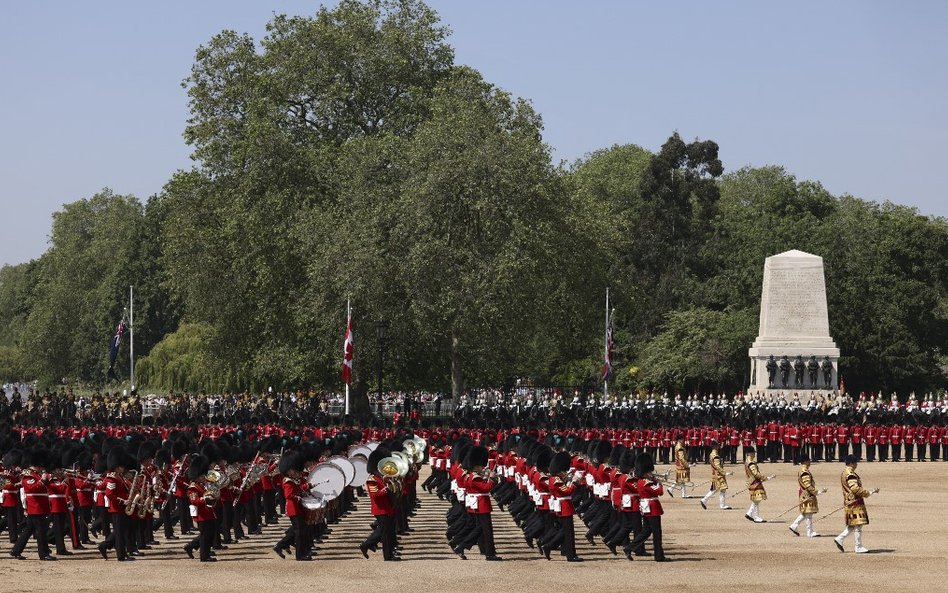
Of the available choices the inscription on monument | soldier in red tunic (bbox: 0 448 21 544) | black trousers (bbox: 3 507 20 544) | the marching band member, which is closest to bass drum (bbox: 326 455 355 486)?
the marching band member

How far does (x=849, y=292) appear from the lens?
230 ft

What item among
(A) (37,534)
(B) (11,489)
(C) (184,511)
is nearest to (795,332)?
(C) (184,511)

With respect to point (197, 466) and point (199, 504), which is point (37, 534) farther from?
point (199, 504)

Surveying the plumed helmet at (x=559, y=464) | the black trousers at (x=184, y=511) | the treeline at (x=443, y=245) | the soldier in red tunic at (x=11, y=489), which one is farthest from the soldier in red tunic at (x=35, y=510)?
the treeline at (x=443, y=245)

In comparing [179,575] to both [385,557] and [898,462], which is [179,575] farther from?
[898,462]

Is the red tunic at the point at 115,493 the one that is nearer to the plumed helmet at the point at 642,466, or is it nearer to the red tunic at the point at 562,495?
the red tunic at the point at 562,495

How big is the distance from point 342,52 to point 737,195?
169ft

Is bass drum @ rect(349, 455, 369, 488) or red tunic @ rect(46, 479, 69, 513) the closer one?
red tunic @ rect(46, 479, 69, 513)

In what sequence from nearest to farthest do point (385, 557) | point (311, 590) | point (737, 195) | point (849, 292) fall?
point (311, 590), point (385, 557), point (849, 292), point (737, 195)

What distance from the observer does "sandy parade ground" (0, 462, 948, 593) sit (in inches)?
741

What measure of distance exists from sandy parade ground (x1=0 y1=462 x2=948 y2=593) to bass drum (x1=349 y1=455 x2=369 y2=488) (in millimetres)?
976

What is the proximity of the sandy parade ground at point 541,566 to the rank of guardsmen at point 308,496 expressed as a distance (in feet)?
0.91

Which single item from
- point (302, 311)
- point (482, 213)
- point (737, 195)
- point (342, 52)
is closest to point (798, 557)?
point (482, 213)

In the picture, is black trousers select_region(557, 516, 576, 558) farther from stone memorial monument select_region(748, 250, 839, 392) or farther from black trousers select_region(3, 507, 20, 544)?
stone memorial monument select_region(748, 250, 839, 392)
